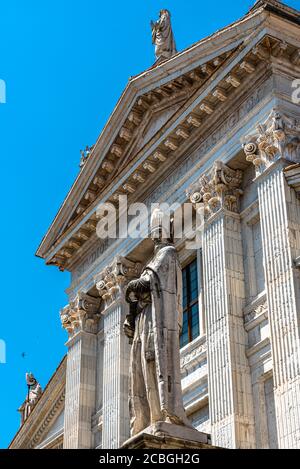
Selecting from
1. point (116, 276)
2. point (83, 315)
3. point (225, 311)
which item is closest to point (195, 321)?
point (225, 311)

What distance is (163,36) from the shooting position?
2891 centimetres

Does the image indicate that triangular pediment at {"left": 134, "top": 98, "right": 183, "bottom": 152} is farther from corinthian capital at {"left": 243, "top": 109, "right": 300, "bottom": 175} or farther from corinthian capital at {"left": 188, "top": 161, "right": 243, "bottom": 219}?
corinthian capital at {"left": 243, "top": 109, "right": 300, "bottom": 175}

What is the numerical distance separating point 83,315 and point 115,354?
276 cm

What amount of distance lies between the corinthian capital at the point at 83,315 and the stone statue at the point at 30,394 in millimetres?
6569

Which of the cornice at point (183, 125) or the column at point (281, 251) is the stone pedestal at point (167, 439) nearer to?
the column at point (281, 251)

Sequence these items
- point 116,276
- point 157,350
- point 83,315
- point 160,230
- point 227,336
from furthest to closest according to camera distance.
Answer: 1. point 83,315
2. point 116,276
3. point 227,336
4. point 160,230
5. point 157,350

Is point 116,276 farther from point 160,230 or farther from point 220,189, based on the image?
point 160,230

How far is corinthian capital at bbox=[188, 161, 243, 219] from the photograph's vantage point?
23.8 meters

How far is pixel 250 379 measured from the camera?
2153cm

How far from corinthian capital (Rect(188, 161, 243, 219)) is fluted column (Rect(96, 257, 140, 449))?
4.41m

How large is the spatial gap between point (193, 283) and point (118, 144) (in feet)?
18.3

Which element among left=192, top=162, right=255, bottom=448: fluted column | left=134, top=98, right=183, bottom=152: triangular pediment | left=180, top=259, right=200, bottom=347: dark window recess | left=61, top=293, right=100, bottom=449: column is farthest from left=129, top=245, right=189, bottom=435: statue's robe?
left=61, top=293, right=100, bottom=449: column

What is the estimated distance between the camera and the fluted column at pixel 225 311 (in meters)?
20.9
